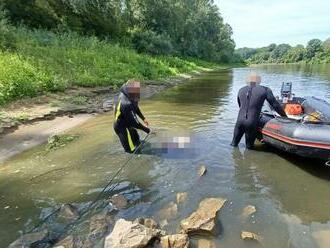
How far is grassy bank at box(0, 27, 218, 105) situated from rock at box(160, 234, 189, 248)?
8.78 meters

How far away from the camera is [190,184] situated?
6621mm

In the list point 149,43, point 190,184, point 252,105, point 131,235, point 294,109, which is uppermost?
point 149,43

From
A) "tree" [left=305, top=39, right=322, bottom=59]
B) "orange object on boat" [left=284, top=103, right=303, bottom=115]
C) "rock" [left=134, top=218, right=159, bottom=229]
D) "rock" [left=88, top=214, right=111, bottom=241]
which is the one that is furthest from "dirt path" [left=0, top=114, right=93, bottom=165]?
"tree" [left=305, top=39, right=322, bottom=59]

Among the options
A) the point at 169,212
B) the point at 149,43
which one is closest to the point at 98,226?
the point at 169,212

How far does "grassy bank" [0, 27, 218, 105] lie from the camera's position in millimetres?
12992

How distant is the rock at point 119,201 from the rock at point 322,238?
8.86 ft

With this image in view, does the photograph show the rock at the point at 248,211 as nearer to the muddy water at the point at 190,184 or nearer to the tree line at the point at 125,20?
the muddy water at the point at 190,184

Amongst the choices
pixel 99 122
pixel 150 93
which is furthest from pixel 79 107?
pixel 150 93

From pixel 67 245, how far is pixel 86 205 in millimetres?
1357

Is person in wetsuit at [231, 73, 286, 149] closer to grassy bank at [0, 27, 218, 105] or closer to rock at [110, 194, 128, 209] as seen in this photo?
rock at [110, 194, 128, 209]

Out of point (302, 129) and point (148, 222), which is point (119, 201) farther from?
point (302, 129)

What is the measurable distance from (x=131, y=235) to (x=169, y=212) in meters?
1.19

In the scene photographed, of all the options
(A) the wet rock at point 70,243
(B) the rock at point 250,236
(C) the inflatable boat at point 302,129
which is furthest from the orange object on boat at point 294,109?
(A) the wet rock at point 70,243

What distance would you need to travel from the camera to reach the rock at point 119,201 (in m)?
5.74
